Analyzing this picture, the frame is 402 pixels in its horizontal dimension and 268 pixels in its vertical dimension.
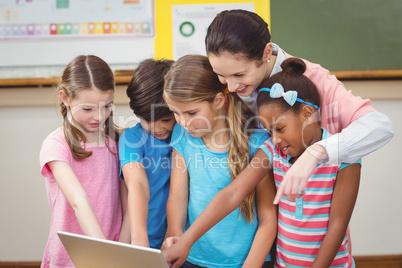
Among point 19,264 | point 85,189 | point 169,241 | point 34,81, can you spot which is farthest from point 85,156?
point 19,264

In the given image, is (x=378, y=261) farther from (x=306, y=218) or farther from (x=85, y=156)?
(x=85, y=156)

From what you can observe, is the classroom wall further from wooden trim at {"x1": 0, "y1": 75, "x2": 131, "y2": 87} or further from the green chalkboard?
the green chalkboard

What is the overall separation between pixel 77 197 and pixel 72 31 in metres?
1.13

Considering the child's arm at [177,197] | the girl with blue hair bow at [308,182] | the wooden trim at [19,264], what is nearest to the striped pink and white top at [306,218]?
the girl with blue hair bow at [308,182]

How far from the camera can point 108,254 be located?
36.2 inches

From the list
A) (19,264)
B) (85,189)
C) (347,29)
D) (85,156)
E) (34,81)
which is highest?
(347,29)

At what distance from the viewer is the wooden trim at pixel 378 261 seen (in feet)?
6.99

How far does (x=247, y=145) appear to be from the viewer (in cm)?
126

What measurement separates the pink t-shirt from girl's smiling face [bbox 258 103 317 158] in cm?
56

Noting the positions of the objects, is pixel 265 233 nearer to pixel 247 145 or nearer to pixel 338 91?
pixel 247 145

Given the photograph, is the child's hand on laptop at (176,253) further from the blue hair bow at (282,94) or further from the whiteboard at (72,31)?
the whiteboard at (72,31)

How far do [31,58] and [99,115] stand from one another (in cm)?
94

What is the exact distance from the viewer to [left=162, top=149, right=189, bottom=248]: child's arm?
4.21 ft

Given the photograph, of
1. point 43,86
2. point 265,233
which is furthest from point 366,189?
point 43,86
